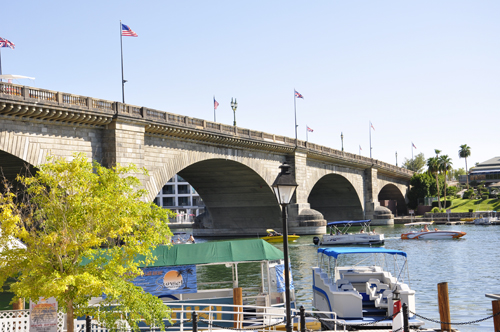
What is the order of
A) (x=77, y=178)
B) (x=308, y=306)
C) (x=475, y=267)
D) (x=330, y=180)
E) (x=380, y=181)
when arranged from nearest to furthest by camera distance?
1. (x=77, y=178)
2. (x=308, y=306)
3. (x=475, y=267)
4. (x=330, y=180)
5. (x=380, y=181)

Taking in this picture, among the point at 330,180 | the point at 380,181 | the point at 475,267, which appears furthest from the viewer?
the point at 380,181

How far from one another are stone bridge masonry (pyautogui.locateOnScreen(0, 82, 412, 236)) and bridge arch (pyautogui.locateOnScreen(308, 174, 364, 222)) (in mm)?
165

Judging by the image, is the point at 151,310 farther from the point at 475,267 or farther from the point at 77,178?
the point at 475,267

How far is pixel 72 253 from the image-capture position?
12.9m

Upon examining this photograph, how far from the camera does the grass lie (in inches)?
3814

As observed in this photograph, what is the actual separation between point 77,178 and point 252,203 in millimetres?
50098

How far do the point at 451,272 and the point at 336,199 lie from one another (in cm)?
5206

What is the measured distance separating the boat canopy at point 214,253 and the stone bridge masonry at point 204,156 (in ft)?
40.5

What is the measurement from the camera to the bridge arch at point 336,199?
266ft

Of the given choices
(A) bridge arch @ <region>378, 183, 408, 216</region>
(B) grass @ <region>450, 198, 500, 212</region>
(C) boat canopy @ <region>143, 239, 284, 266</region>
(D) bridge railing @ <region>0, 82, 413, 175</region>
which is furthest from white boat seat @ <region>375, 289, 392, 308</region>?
(A) bridge arch @ <region>378, 183, 408, 216</region>

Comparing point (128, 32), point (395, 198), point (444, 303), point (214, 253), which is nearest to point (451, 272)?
point (444, 303)

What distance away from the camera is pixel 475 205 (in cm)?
10056

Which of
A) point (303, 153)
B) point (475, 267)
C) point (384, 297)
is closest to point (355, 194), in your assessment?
point (303, 153)

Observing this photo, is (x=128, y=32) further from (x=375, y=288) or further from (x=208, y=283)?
(x=375, y=288)
